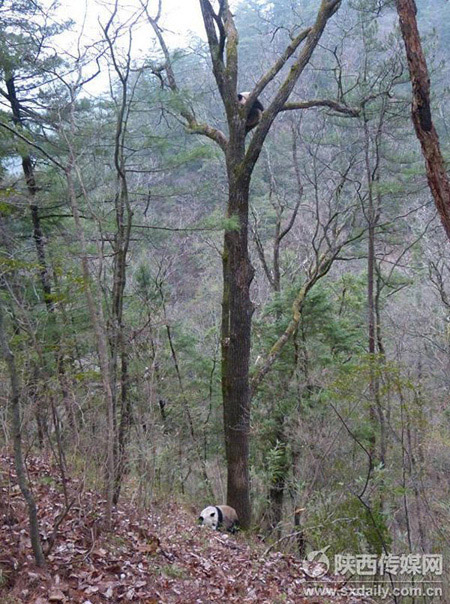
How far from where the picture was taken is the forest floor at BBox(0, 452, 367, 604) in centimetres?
358

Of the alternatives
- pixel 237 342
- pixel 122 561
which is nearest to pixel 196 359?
pixel 237 342

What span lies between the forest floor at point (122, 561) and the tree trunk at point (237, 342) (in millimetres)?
1284

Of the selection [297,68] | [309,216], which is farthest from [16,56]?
[309,216]

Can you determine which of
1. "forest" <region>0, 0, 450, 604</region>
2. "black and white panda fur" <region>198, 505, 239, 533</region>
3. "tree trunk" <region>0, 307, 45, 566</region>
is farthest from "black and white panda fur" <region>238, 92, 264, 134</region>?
"black and white panda fur" <region>198, 505, 239, 533</region>

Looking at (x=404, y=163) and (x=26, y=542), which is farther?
(x=404, y=163)

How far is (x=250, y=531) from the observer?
736 cm

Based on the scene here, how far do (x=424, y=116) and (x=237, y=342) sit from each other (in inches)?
154

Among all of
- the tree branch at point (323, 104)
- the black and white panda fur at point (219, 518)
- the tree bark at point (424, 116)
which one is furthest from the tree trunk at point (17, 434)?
the tree branch at point (323, 104)

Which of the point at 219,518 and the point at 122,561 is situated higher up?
the point at 122,561

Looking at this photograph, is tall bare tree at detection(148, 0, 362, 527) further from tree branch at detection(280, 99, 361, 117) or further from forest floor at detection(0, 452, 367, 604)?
forest floor at detection(0, 452, 367, 604)

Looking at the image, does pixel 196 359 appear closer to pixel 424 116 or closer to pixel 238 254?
pixel 238 254

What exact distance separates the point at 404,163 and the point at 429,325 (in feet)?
18.1

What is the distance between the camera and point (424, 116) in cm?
446

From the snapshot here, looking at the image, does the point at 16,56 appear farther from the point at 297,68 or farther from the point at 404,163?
the point at 404,163
